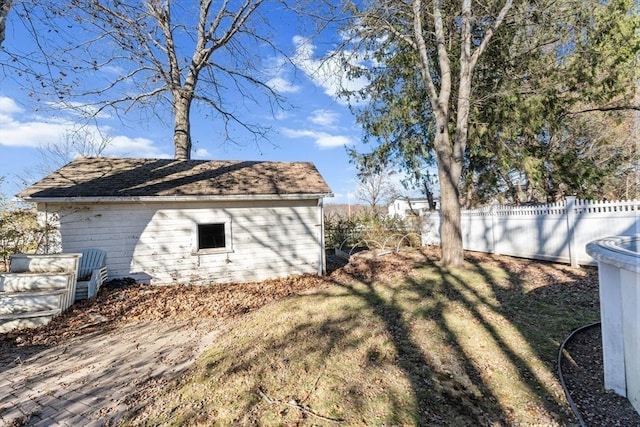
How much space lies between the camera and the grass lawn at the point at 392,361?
110 inches

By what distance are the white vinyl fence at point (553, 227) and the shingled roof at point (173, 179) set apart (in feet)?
18.8

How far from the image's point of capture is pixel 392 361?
144 inches

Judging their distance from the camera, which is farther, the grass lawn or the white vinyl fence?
the white vinyl fence

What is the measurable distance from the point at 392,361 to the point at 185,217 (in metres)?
Answer: 6.60

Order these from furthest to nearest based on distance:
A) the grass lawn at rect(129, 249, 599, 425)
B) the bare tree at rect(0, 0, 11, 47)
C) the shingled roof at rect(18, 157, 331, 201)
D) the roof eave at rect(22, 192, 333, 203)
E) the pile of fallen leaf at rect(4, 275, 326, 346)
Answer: the shingled roof at rect(18, 157, 331, 201) < the roof eave at rect(22, 192, 333, 203) < the pile of fallen leaf at rect(4, 275, 326, 346) < the bare tree at rect(0, 0, 11, 47) < the grass lawn at rect(129, 249, 599, 425)

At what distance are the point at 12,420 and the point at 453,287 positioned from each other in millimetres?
6695

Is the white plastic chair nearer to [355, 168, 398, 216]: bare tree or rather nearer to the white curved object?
the white curved object

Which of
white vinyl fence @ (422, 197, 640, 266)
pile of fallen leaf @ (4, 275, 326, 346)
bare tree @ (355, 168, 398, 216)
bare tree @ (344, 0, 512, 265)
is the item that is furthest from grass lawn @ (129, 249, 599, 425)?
bare tree @ (355, 168, 398, 216)

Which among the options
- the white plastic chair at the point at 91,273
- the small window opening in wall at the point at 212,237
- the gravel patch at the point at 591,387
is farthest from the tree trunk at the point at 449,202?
the white plastic chair at the point at 91,273

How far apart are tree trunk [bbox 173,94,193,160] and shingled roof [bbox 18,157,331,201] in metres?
2.68

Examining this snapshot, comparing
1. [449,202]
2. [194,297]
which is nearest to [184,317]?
[194,297]

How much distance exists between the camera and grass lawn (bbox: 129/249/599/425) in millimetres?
2791

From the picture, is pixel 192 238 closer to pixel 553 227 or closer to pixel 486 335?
pixel 486 335

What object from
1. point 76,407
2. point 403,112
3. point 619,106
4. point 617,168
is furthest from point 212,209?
point 617,168
